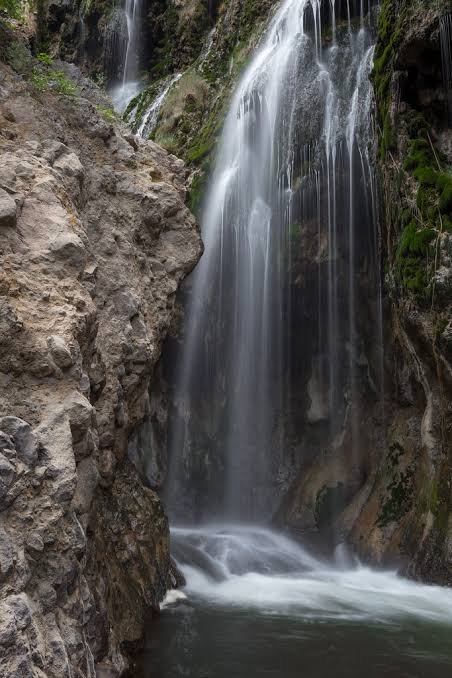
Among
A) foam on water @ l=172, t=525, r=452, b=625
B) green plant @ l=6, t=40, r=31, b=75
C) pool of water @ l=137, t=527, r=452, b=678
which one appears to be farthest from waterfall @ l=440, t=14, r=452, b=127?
pool of water @ l=137, t=527, r=452, b=678

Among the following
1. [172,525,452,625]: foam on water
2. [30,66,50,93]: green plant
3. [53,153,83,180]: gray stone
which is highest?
[30,66,50,93]: green plant

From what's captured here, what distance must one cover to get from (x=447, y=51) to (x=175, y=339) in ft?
29.6

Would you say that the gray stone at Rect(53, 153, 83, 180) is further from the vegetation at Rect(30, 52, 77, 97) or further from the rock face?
the vegetation at Rect(30, 52, 77, 97)

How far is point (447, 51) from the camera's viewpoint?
11.1 meters

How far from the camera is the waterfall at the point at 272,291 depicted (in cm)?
1428

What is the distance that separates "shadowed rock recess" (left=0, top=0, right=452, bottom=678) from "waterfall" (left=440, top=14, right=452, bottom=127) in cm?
4

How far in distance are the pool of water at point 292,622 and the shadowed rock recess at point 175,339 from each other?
50 cm

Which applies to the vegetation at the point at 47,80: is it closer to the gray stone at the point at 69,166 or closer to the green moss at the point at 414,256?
the gray stone at the point at 69,166

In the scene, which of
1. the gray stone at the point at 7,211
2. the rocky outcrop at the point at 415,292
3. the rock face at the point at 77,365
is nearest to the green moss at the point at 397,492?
the rocky outcrop at the point at 415,292

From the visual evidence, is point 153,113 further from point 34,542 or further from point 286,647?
point 34,542

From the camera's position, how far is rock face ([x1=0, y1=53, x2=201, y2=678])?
3980 millimetres

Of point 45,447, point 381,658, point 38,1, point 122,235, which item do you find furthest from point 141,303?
point 38,1

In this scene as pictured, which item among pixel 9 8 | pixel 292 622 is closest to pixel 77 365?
pixel 292 622

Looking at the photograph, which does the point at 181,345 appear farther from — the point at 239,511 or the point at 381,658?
the point at 381,658
